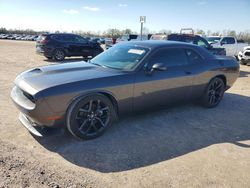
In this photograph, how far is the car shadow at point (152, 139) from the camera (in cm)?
336

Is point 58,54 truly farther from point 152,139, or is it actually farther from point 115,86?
point 152,139

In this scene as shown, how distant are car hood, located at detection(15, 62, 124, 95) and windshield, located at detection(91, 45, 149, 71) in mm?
229

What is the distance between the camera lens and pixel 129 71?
4.16 metres

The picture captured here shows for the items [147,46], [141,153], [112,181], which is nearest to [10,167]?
[112,181]

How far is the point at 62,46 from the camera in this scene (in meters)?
14.0

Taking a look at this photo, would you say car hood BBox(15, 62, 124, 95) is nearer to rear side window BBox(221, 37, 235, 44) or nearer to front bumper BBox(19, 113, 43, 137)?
front bumper BBox(19, 113, 43, 137)

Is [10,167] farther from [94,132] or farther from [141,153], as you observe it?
[141,153]

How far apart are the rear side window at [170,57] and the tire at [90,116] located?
1.25 metres

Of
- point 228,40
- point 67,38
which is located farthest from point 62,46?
point 228,40

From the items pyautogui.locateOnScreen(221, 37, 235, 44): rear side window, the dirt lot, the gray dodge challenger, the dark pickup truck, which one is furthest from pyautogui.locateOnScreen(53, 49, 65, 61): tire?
pyautogui.locateOnScreen(221, 37, 235, 44): rear side window

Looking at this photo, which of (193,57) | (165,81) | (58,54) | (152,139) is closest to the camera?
(152,139)

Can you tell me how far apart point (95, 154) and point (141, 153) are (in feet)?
2.22

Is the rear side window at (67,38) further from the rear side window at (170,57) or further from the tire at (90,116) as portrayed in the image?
the tire at (90,116)

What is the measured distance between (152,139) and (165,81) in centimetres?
120
